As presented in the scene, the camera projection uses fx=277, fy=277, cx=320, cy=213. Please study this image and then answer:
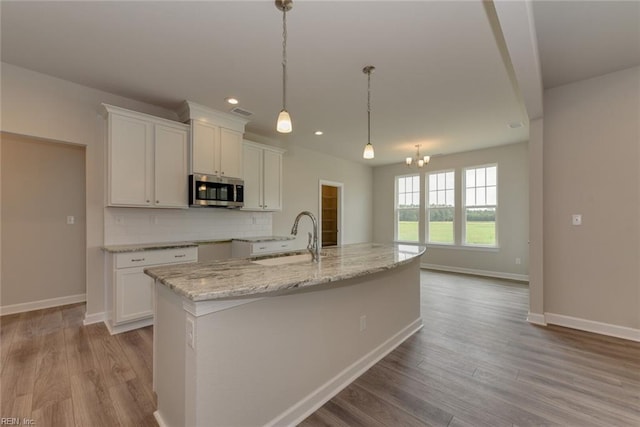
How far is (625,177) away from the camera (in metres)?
2.88

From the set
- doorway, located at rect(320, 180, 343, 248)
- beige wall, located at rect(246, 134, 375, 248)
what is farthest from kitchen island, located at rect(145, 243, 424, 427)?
doorway, located at rect(320, 180, 343, 248)

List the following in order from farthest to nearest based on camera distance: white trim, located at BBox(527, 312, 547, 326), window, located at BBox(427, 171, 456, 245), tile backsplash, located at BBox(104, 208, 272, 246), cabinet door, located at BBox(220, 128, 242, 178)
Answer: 1. window, located at BBox(427, 171, 456, 245)
2. cabinet door, located at BBox(220, 128, 242, 178)
3. tile backsplash, located at BBox(104, 208, 272, 246)
4. white trim, located at BBox(527, 312, 547, 326)

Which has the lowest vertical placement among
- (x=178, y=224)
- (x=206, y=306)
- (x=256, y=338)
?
(x=256, y=338)

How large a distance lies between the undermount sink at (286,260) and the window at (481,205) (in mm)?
5029

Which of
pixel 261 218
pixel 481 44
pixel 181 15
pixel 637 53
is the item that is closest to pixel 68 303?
pixel 261 218

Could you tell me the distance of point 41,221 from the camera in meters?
3.79

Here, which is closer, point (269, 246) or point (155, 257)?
point (155, 257)

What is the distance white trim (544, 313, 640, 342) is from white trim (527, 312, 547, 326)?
0.22 ft

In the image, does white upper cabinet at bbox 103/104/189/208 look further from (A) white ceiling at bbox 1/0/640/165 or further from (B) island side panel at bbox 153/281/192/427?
(B) island side panel at bbox 153/281/192/427

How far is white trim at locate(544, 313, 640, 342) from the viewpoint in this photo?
2.84 m

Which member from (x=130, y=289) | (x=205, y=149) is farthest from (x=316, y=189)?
(x=130, y=289)

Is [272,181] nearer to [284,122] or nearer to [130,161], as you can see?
[130,161]

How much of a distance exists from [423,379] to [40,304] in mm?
4838

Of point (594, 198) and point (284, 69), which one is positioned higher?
point (284, 69)
